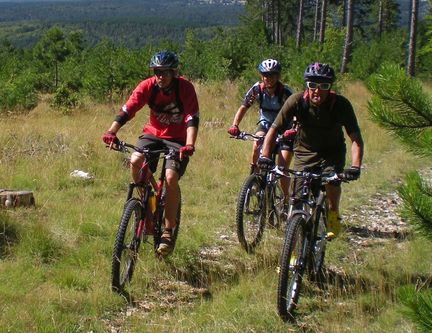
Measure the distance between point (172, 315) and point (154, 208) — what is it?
103cm

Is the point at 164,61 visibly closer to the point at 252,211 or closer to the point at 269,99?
the point at 269,99

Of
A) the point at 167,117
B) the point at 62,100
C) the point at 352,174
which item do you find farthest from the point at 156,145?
the point at 62,100

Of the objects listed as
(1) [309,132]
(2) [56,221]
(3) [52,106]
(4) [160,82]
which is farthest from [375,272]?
(3) [52,106]

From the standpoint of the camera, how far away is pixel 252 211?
20.7ft

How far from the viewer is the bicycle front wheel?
4.87 meters

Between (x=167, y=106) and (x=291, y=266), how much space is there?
6.19 feet

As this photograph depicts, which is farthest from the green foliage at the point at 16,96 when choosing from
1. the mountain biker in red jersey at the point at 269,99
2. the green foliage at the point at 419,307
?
the green foliage at the point at 419,307

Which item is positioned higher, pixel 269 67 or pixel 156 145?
pixel 269 67

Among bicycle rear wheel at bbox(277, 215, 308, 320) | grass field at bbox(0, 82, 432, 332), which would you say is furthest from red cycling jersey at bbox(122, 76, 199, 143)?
bicycle rear wheel at bbox(277, 215, 308, 320)

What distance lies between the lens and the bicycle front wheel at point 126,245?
4.87m

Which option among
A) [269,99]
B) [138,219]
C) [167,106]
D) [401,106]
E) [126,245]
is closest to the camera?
[401,106]

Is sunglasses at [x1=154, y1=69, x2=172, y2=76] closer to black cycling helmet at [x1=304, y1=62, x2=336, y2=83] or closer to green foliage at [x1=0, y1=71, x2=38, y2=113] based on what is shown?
black cycling helmet at [x1=304, y1=62, x2=336, y2=83]

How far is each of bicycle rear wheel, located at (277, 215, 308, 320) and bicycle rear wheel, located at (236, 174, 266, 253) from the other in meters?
1.45

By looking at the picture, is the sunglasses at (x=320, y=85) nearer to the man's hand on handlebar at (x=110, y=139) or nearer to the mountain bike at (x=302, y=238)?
the mountain bike at (x=302, y=238)
